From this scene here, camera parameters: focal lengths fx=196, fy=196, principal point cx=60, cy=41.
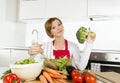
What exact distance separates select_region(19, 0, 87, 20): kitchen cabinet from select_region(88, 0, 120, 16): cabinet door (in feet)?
0.32

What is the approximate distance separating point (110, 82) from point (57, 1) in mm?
1877

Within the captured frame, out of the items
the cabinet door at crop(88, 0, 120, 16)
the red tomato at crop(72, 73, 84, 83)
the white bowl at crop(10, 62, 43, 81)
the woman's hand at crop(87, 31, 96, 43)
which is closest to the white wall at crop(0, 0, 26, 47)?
the cabinet door at crop(88, 0, 120, 16)

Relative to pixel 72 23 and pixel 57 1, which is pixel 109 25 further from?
pixel 57 1

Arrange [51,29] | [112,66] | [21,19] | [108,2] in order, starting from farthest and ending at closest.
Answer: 1. [21,19]
2. [108,2]
3. [112,66]
4. [51,29]

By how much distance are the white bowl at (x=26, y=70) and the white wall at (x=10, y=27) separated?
1.83 meters

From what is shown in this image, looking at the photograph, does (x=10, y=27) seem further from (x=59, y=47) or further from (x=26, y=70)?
(x=26, y=70)

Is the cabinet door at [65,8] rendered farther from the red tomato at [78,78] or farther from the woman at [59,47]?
the red tomato at [78,78]

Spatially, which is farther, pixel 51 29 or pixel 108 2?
pixel 108 2

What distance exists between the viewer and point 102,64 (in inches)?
92.3

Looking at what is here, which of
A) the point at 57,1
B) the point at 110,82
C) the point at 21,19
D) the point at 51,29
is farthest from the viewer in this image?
the point at 21,19

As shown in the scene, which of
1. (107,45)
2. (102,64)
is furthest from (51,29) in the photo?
(107,45)

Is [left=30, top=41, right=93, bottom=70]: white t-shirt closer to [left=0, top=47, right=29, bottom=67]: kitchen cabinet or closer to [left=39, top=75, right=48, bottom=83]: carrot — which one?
[left=39, top=75, right=48, bottom=83]: carrot

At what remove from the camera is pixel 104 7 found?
2.55 metres

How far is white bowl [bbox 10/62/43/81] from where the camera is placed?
1.09m
